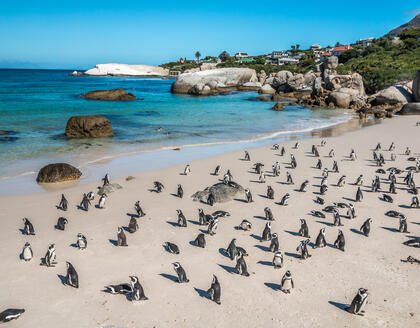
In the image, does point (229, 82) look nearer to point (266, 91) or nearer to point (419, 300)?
point (266, 91)

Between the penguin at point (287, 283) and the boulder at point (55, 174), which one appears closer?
the penguin at point (287, 283)

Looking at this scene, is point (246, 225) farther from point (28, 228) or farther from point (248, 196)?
point (28, 228)

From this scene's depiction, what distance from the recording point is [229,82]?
86.8 metres

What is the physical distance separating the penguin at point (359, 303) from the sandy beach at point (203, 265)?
0.15 meters

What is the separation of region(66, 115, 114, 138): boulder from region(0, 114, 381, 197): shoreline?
255 inches

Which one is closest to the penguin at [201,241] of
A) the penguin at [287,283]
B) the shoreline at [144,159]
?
the penguin at [287,283]

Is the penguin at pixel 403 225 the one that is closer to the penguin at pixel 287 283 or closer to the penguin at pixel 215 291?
the penguin at pixel 287 283

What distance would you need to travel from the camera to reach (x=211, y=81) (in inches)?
3093

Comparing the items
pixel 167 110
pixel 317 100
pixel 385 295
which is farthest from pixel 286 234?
pixel 317 100

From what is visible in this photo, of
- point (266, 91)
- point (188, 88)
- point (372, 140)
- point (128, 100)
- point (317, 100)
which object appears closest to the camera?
point (372, 140)

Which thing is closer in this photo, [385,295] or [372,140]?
[385,295]

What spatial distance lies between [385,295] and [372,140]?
65.3 ft

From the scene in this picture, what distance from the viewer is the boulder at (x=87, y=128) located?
2736 centimetres

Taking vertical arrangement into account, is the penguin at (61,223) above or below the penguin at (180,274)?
above
